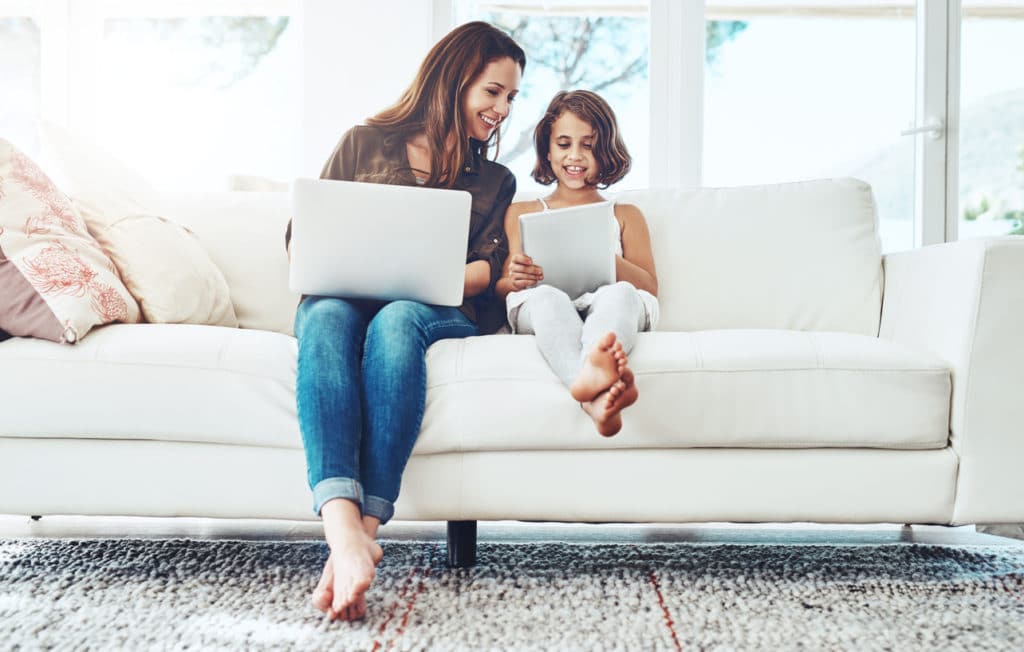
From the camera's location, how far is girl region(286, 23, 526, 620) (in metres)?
1.12

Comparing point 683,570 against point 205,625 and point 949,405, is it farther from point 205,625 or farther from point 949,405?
point 205,625

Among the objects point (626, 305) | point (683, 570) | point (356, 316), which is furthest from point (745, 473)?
point (356, 316)

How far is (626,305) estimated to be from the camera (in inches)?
54.7

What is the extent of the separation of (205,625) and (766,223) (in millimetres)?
1464

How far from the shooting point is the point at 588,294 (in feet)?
5.12

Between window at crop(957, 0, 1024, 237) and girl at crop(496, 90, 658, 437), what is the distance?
179cm

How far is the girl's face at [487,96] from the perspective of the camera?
1811mm

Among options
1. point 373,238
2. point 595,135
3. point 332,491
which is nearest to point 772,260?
point 595,135

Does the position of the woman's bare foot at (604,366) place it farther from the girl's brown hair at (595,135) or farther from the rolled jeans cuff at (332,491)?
the girl's brown hair at (595,135)

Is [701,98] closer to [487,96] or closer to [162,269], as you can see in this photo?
[487,96]

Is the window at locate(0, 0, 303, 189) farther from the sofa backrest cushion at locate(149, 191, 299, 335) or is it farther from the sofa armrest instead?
the sofa armrest

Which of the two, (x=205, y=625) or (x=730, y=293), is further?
(x=730, y=293)

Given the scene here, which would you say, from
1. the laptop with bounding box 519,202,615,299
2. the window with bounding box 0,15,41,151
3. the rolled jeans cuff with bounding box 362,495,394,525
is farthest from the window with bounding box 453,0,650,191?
the rolled jeans cuff with bounding box 362,495,394,525

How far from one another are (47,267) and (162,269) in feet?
0.77
